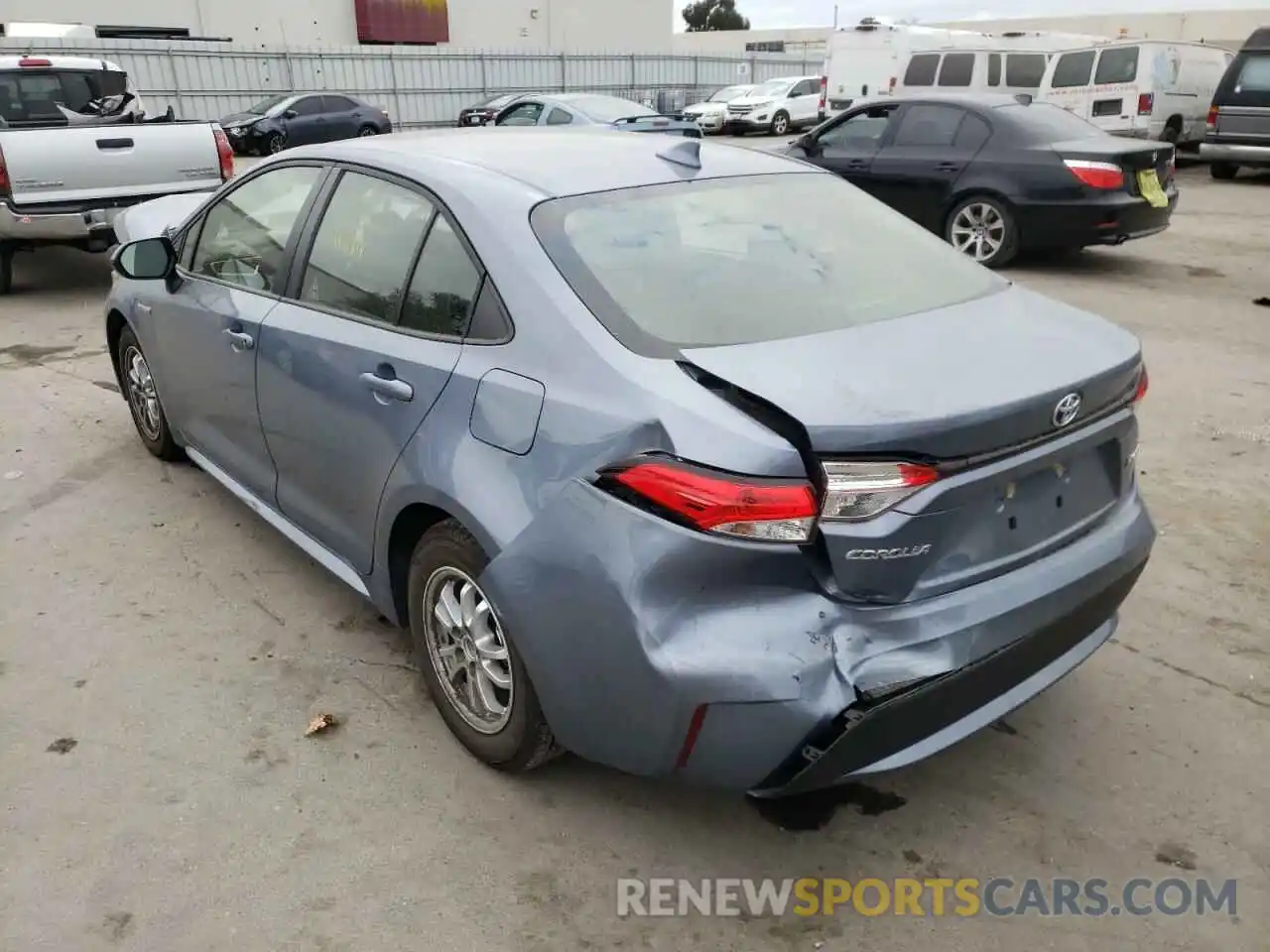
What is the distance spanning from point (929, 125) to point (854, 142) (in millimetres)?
823

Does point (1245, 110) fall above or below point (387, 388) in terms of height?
below

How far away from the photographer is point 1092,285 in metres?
8.77

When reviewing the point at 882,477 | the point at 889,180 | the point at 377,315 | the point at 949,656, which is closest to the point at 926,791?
the point at 949,656

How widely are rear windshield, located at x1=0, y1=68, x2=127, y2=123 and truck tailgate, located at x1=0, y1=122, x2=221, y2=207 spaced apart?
4.26 ft

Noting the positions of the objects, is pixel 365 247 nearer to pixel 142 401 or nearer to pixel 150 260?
pixel 150 260

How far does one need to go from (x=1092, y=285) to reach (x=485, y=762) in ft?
25.6

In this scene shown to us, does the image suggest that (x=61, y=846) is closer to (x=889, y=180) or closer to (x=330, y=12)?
(x=889, y=180)

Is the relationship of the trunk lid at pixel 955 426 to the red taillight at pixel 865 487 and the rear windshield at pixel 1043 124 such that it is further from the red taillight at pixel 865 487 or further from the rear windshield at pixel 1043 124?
the rear windshield at pixel 1043 124

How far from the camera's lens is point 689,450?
210 centimetres

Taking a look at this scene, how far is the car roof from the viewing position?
2.87 metres

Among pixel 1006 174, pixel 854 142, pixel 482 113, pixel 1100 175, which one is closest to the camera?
pixel 1100 175

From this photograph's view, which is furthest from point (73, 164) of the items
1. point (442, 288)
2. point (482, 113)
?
point (482, 113)

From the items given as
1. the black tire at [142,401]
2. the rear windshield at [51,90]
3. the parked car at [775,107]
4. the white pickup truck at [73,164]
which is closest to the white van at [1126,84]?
the parked car at [775,107]

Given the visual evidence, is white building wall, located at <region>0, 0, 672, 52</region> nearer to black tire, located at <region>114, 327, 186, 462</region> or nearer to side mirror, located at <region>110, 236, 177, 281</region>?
black tire, located at <region>114, 327, 186, 462</region>
